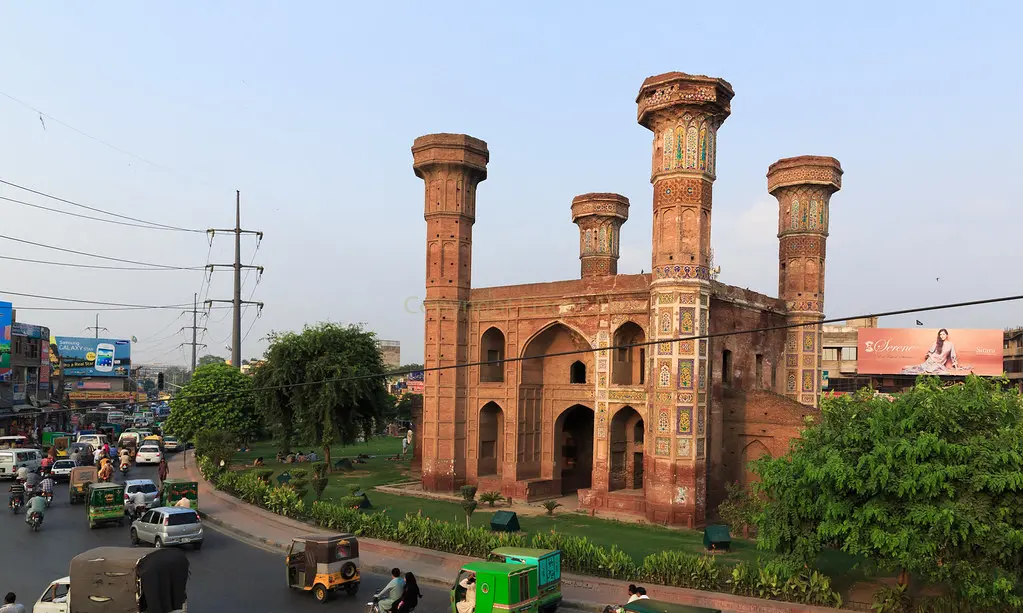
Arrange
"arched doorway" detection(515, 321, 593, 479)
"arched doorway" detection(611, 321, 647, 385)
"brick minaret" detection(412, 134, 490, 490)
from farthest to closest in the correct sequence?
→ "brick minaret" detection(412, 134, 490, 490) < "arched doorway" detection(515, 321, 593, 479) < "arched doorway" detection(611, 321, 647, 385)

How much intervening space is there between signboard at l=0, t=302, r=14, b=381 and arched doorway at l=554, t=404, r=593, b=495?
4460cm

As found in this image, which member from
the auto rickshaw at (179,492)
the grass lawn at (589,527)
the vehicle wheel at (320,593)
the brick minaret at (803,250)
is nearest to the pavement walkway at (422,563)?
the auto rickshaw at (179,492)

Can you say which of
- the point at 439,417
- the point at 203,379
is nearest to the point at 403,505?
the point at 439,417

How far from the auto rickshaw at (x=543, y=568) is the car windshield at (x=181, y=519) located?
10756 mm

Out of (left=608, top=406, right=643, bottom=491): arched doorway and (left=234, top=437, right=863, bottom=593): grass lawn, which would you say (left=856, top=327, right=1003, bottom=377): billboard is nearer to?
(left=608, top=406, right=643, bottom=491): arched doorway

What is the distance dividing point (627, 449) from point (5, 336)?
49386 millimetres

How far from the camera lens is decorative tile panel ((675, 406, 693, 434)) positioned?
2734 centimetres

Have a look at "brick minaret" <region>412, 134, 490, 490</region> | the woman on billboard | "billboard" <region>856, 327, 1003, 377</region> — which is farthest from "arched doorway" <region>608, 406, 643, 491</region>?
the woman on billboard

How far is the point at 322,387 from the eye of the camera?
40.8 m

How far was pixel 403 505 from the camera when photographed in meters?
31.5

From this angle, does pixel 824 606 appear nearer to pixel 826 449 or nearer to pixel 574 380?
pixel 826 449

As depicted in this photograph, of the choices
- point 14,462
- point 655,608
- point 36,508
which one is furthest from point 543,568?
point 14,462

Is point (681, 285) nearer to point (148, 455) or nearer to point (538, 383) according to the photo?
point (538, 383)

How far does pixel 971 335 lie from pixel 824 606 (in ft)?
204
